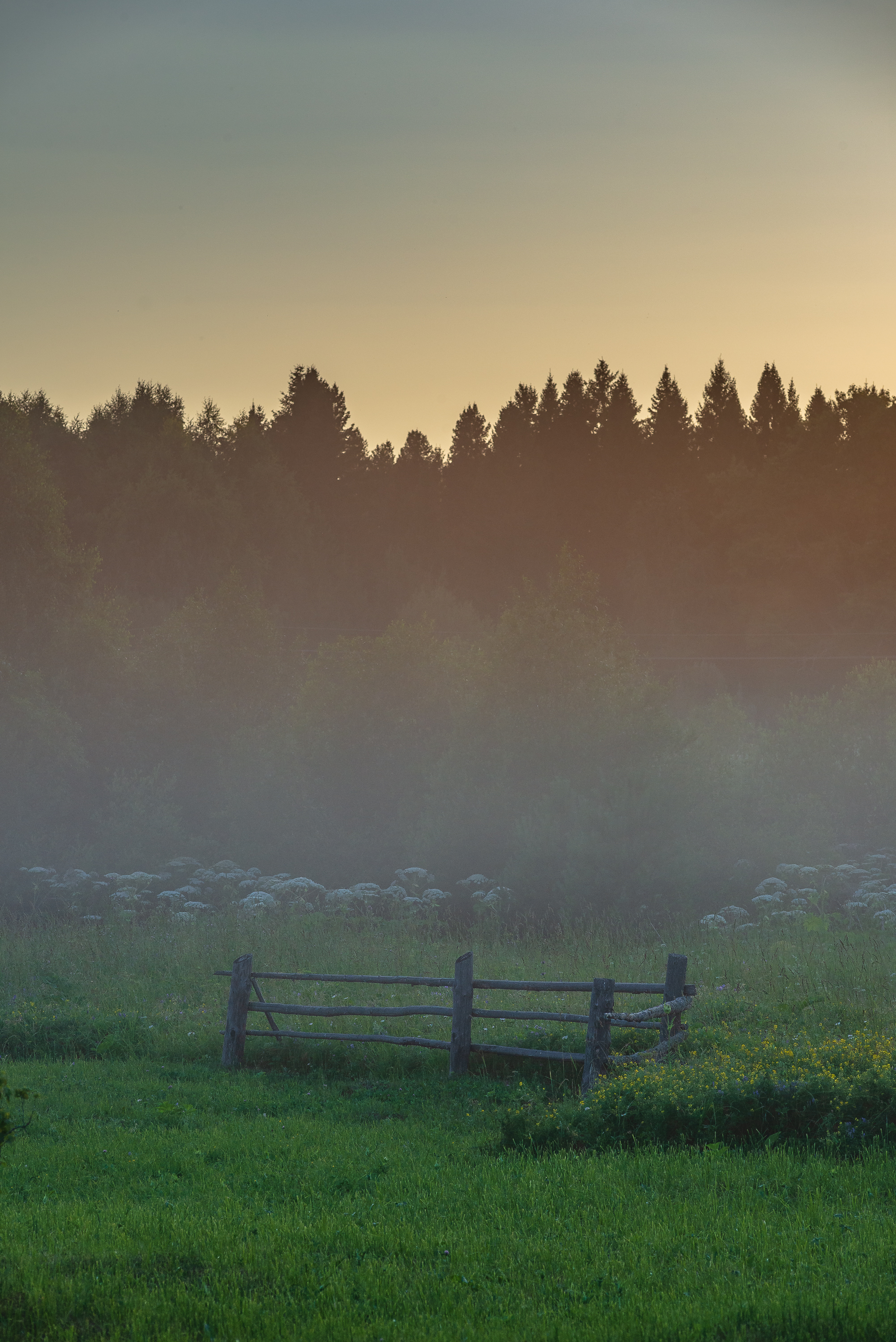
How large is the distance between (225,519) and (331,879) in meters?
47.7

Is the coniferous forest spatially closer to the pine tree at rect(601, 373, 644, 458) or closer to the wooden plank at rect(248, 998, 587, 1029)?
the pine tree at rect(601, 373, 644, 458)

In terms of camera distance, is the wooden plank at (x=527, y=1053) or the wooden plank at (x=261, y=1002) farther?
the wooden plank at (x=261, y=1002)

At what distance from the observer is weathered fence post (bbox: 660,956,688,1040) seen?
1351 centimetres

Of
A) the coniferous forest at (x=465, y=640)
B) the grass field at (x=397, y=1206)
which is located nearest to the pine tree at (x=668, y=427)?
the coniferous forest at (x=465, y=640)

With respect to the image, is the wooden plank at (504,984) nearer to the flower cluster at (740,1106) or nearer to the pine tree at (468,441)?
the flower cluster at (740,1106)

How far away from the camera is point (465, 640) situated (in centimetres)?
7538

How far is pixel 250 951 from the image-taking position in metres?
22.8

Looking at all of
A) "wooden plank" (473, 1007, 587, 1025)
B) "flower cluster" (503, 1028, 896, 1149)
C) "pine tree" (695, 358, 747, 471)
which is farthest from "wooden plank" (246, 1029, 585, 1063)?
"pine tree" (695, 358, 747, 471)

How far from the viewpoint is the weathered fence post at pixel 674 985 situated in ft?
44.3

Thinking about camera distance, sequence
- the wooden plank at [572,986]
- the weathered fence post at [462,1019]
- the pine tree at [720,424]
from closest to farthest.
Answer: the wooden plank at [572,986] < the weathered fence post at [462,1019] < the pine tree at [720,424]

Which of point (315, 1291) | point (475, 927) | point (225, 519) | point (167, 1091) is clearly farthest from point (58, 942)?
point (225, 519)

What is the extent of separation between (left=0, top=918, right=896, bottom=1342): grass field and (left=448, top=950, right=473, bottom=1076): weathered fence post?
14.1 inches

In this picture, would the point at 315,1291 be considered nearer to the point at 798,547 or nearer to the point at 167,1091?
the point at 167,1091

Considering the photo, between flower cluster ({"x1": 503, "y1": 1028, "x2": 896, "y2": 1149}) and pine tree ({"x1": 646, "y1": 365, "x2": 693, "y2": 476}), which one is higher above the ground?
pine tree ({"x1": 646, "y1": 365, "x2": 693, "y2": 476})
